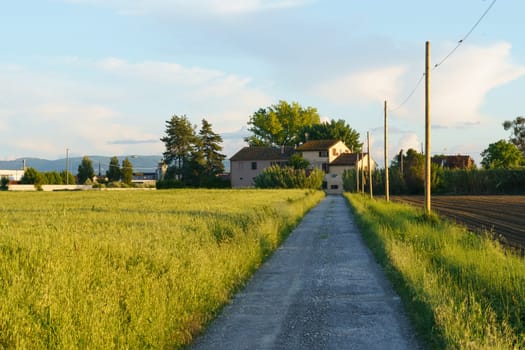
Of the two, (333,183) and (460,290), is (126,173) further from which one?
(460,290)

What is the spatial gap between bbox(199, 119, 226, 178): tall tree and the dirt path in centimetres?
9619

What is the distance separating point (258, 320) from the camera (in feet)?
28.8

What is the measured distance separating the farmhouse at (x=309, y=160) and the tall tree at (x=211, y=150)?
17.5ft

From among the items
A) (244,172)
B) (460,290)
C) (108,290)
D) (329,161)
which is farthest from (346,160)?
(108,290)

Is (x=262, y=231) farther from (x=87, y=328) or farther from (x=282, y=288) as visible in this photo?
(x=87, y=328)

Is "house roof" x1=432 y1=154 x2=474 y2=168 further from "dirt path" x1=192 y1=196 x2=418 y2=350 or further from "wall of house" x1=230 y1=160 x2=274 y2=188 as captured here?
"dirt path" x1=192 y1=196 x2=418 y2=350

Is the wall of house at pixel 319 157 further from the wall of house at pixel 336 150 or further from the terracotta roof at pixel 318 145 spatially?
the terracotta roof at pixel 318 145

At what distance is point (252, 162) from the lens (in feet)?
346

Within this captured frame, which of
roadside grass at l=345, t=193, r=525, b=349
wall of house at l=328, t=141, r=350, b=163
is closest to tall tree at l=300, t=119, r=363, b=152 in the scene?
wall of house at l=328, t=141, r=350, b=163

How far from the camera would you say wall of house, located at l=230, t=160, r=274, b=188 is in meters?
105

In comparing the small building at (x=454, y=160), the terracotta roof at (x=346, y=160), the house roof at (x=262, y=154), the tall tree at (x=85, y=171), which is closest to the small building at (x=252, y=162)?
the house roof at (x=262, y=154)

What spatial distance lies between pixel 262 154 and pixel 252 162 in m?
2.67

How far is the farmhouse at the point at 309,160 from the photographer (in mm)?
100562

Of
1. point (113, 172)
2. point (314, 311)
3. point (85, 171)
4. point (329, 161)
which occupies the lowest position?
point (314, 311)
